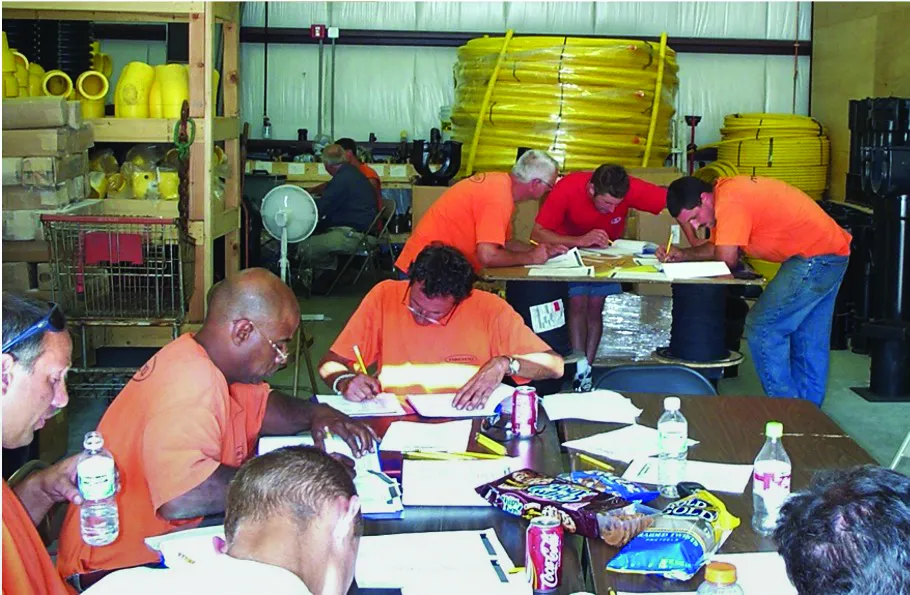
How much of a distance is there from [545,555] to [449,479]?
647 millimetres

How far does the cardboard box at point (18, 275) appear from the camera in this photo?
554cm

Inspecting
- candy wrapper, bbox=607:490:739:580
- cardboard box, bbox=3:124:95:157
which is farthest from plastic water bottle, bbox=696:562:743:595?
cardboard box, bbox=3:124:95:157

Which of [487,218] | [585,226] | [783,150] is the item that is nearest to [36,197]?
[487,218]

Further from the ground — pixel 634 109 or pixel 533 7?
pixel 533 7

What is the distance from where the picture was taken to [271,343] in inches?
118

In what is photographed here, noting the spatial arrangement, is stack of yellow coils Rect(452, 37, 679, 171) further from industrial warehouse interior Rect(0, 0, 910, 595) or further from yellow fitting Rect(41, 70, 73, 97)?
yellow fitting Rect(41, 70, 73, 97)

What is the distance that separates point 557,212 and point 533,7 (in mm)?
5474

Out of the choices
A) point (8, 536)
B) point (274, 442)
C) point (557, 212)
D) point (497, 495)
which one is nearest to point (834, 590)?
point (497, 495)

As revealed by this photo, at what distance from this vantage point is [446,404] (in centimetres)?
375

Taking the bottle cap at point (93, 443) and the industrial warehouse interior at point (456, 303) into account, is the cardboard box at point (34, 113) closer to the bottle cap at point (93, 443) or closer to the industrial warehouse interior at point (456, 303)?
the industrial warehouse interior at point (456, 303)

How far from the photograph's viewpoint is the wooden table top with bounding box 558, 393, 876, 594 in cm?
269

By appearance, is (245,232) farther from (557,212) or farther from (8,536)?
(8,536)

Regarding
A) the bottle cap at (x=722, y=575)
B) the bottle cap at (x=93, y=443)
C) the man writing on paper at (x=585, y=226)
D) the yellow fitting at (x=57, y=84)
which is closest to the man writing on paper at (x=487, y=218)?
the man writing on paper at (x=585, y=226)

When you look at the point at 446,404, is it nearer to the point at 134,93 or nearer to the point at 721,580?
the point at 721,580
